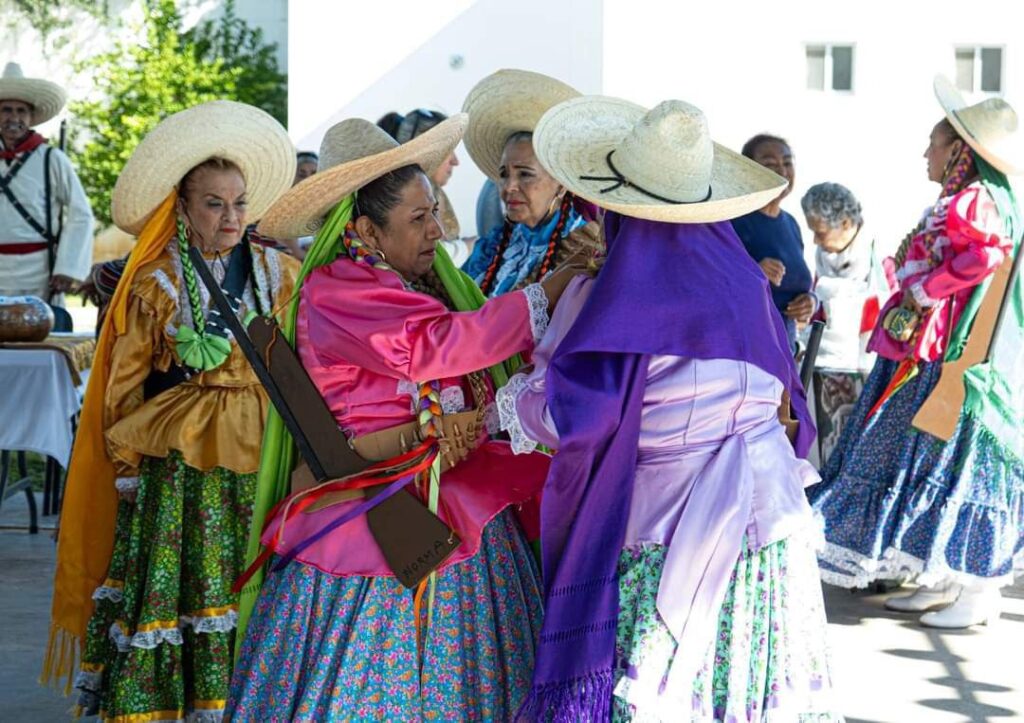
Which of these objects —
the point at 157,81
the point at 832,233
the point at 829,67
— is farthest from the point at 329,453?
the point at 157,81

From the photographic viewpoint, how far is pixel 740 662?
10.2 ft

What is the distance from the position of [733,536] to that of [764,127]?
15.4m

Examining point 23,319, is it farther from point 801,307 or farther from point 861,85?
point 861,85

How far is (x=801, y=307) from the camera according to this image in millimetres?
6621

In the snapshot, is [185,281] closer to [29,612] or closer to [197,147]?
[197,147]

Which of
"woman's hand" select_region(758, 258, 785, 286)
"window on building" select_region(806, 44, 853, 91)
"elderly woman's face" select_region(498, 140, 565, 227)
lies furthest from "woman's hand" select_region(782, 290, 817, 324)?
"window on building" select_region(806, 44, 853, 91)

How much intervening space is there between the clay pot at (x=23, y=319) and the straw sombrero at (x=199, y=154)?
2.97 m

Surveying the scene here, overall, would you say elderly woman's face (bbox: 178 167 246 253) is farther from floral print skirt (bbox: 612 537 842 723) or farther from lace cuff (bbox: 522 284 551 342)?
floral print skirt (bbox: 612 537 842 723)

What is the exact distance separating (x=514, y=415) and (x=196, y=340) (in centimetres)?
159

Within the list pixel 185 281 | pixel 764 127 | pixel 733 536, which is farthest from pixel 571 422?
pixel 764 127

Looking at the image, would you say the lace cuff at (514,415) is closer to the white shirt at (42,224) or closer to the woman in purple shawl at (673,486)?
the woman in purple shawl at (673,486)

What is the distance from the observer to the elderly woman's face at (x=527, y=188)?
15.1 ft

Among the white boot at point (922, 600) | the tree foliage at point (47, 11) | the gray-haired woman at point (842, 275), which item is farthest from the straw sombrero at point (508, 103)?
the tree foliage at point (47, 11)

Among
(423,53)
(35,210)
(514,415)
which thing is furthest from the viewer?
(423,53)
